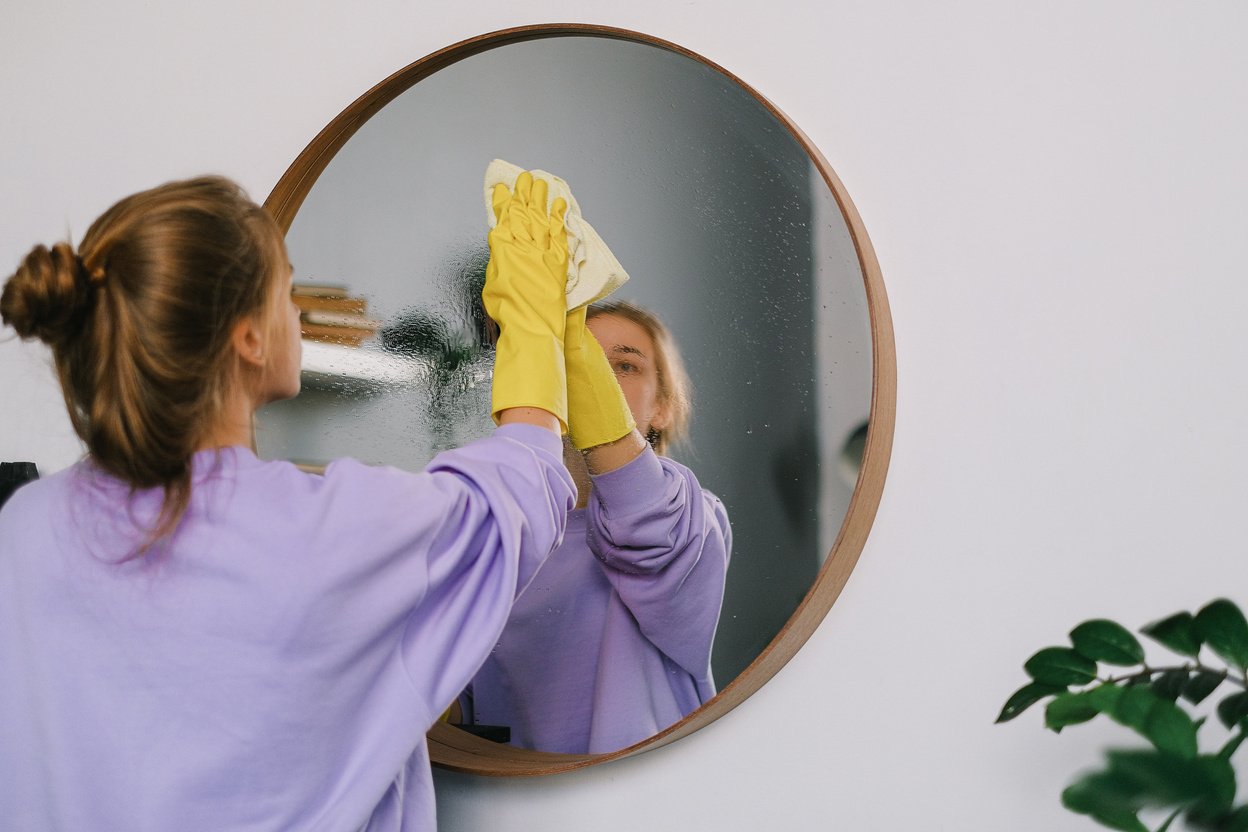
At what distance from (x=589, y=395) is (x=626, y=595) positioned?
191mm

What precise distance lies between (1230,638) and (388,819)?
0.59m

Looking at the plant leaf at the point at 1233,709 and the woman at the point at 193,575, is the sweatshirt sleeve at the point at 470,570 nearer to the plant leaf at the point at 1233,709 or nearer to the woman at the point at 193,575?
the woman at the point at 193,575

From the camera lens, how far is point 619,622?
100cm

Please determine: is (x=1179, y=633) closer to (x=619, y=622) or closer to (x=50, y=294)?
(x=619, y=622)

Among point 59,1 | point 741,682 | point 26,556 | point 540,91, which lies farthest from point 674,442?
point 59,1

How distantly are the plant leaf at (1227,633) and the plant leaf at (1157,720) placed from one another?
0.18ft

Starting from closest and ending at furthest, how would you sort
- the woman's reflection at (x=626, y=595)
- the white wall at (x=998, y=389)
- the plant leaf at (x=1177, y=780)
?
1. the plant leaf at (x=1177, y=780)
2. the white wall at (x=998, y=389)
3. the woman's reflection at (x=626, y=595)

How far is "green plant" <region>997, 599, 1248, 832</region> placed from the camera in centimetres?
54

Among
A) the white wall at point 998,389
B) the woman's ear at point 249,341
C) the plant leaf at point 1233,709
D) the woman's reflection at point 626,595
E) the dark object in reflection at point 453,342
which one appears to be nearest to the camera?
the plant leaf at point 1233,709

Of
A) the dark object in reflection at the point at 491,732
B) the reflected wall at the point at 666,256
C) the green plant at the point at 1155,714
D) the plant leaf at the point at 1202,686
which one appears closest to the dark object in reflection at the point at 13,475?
the reflected wall at the point at 666,256

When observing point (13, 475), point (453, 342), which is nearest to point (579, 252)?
point (453, 342)

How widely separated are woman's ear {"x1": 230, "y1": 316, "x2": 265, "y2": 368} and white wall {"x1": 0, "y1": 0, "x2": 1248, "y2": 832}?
51 cm

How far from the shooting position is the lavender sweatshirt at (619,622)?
971mm

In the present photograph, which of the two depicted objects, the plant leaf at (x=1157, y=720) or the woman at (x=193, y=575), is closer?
the plant leaf at (x=1157, y=720)
